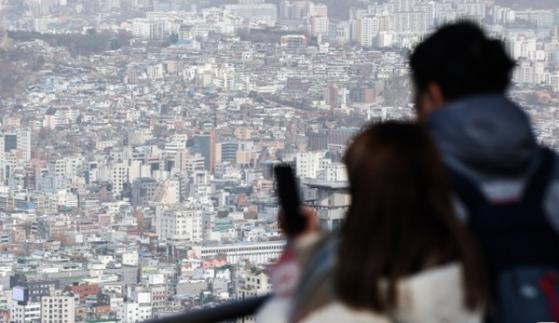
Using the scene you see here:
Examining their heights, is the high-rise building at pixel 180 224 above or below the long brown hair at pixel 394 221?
below

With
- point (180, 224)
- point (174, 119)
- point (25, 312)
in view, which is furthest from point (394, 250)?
point (174, 119)

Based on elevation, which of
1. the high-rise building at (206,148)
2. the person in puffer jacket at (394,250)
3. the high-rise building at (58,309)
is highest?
the person in puffer jacket at (394,250)

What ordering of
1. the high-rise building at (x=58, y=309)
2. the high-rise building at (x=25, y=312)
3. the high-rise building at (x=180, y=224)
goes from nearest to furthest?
the high-rise building at (x=25, y=312), the high-rise building at (x=58, y=309), the high-rise building at (x=180, y=224)

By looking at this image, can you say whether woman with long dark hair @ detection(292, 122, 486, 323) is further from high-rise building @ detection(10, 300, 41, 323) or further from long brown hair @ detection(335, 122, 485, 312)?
high-rise building @ detection(10, 300, 41, 323)

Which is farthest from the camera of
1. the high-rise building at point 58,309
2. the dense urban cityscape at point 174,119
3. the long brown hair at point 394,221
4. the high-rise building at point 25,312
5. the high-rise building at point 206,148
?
the high-rise building at point 206,148

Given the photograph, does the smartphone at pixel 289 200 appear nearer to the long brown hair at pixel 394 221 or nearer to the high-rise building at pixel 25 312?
the long brown hair at pixel 394 221

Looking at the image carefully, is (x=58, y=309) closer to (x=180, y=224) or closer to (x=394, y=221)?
(x=180, y=224)

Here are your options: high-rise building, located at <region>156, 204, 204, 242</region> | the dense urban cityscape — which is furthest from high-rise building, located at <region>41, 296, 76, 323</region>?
high-rise building, located at <region>156, 204, 204, 242</region>

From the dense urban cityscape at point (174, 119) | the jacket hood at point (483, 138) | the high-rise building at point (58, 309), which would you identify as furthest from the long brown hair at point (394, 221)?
the high-rise building at point (58, 309)
